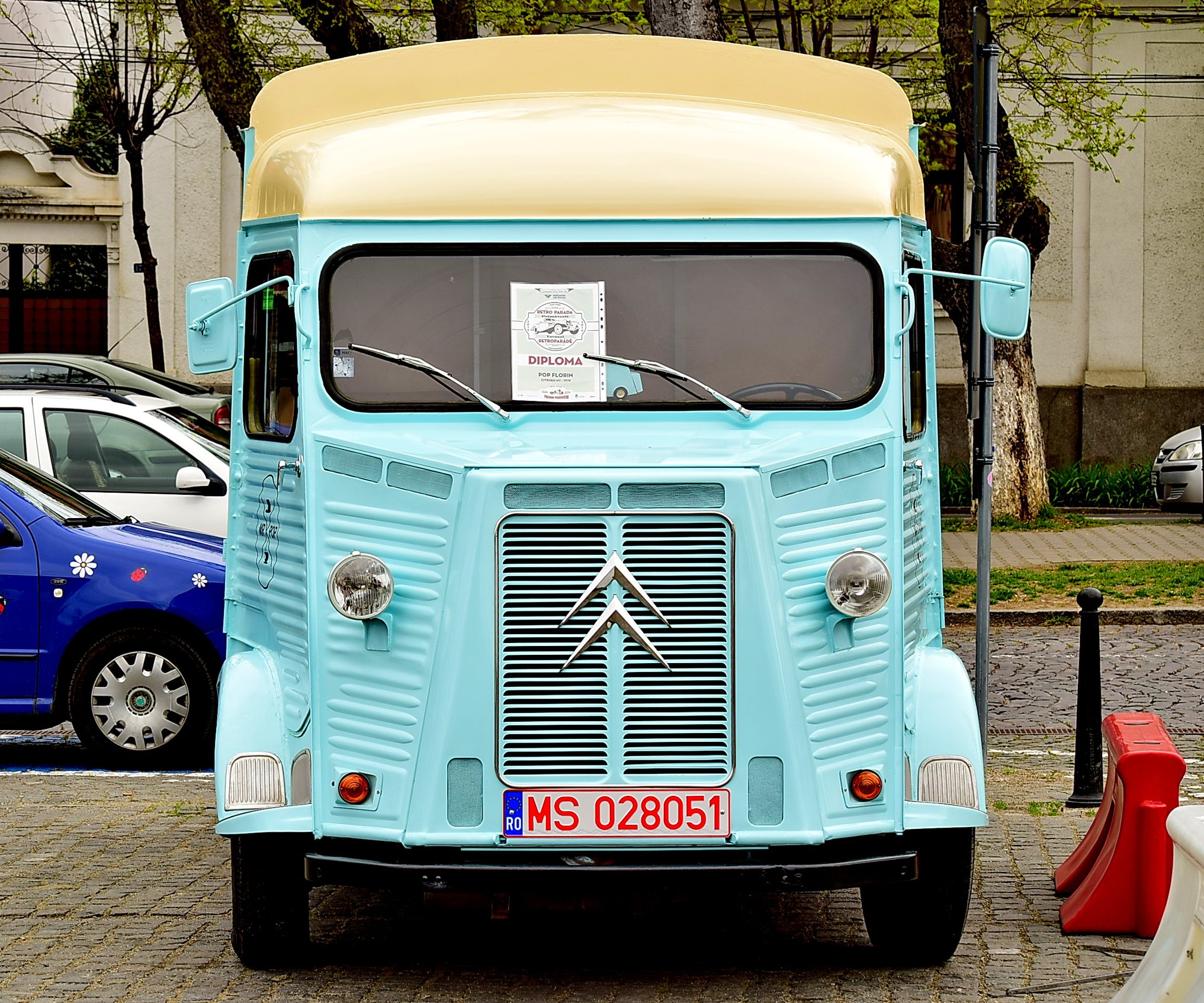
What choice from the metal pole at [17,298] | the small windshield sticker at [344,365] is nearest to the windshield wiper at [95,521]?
the small windshield sticker at [344,365]

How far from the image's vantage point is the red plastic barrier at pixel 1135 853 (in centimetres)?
609

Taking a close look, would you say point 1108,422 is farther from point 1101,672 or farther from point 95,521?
point 95,521

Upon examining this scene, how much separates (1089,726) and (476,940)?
3419mm

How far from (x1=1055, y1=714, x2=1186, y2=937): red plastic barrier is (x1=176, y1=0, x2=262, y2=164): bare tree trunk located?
1217cm

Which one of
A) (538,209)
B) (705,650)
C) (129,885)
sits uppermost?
(538,209)

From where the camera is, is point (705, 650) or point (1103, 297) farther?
point (1103, 297)

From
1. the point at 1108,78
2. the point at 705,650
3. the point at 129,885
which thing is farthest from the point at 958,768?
the point at 1108,78

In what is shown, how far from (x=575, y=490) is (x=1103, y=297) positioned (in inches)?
923

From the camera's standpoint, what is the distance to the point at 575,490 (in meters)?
5.19

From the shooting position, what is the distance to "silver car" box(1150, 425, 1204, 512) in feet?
66.6

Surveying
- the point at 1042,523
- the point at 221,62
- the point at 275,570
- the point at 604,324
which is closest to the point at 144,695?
the point at 275,570

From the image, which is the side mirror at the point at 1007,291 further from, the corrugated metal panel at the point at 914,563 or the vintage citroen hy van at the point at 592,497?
the corrugated metal panel at the point at 914,563

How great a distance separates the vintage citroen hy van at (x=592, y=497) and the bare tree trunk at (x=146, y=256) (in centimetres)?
1962

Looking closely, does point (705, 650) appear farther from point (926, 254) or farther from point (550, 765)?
point (926, 254)
